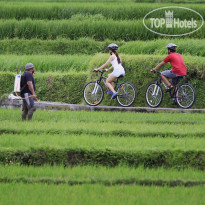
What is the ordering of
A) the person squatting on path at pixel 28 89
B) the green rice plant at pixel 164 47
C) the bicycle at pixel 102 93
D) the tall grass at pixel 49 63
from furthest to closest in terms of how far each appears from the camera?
the tall grass at pixel 49 63 < the green rice plant at pixel 164 47 < the bicycle at pixel 102 93 < the person squatting on path at pixel 28 89

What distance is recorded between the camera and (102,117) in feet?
41.6

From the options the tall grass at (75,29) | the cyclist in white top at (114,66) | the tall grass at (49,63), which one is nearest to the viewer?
the cyclist in white top at (114,66)

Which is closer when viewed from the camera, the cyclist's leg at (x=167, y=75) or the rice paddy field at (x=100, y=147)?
the rice paddy field at (x=100, y=147)

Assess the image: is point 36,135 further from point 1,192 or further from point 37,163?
point 1,192

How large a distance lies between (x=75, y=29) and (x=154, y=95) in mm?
11057

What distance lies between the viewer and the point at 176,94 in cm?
1432

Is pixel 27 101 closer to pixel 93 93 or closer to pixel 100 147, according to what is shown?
pixel 93 93

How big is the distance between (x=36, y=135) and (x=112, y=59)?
4.65 meters

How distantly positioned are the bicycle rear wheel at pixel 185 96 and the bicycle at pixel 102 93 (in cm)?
123

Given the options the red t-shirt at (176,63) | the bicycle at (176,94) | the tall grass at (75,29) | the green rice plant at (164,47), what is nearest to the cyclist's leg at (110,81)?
Result: the bicycle at (176,94)

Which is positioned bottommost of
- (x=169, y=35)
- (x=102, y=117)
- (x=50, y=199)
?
(x=50, y=199)

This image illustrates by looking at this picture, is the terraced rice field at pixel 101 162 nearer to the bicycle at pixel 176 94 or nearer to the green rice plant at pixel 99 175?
the green rice plant at pixel 99 175

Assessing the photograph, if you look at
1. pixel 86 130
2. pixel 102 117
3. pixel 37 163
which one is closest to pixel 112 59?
pixel 102 117

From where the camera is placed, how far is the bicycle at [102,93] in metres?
14.6
